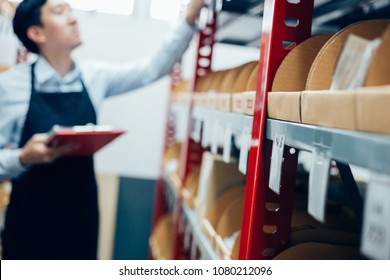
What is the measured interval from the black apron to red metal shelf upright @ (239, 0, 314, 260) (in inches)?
37.2

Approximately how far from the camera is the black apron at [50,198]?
67.9 inches

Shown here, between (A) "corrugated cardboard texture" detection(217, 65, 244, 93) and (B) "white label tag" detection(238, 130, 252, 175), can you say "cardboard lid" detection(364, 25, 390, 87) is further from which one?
(A) "corrugated cardboard texture" detection(217, 65, 244, 93)

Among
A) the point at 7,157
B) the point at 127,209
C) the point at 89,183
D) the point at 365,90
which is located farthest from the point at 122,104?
the point at 365,90

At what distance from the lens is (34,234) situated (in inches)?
68.7

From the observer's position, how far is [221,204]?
5.21ft

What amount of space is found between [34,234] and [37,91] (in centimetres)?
52

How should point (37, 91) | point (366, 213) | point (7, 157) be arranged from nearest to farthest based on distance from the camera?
point (366, 213) < point (7, 157) < point (37, 91)

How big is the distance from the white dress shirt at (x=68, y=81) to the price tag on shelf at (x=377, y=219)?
1.34 meters

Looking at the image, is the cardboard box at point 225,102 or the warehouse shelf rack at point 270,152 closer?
the warehouse shelf rack at point 270,152

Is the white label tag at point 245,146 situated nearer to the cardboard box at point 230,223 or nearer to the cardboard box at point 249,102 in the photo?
the cardboard box at point 249,102

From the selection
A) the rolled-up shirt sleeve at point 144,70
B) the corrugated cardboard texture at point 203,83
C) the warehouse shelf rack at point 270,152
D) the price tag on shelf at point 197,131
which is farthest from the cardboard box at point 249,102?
the rolled-up shirt sleeve at point 144,70

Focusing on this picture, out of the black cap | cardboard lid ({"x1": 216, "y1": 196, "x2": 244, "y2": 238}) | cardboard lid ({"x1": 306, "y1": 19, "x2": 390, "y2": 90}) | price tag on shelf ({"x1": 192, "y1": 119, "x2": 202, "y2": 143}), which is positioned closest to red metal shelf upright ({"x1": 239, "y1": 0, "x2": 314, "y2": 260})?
cardboard lid ({"x1": 306, "y1": 19, "x2": 390, "y2": 90})

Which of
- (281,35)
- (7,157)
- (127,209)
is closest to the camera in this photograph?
(281,35)
